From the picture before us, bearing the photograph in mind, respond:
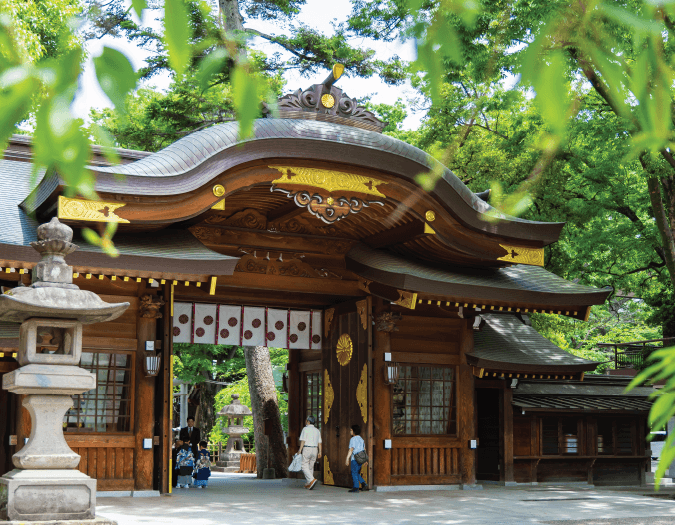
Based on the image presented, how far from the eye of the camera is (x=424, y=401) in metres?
14.2

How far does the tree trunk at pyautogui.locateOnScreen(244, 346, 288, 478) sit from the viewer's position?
62.7 ft

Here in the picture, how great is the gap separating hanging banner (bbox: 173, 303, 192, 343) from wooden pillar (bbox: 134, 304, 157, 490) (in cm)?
169

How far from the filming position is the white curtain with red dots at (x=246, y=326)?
14.1 metres

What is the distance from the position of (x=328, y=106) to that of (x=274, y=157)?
2075 millimetres

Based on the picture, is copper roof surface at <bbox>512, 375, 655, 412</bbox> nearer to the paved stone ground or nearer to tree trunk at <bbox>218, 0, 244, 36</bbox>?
the paved stone ground

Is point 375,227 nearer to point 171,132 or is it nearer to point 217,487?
point 217,487

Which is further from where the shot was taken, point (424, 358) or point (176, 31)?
point (424, 358)

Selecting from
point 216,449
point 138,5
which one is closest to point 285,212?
point 138,5

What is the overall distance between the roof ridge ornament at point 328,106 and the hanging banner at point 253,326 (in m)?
3.67

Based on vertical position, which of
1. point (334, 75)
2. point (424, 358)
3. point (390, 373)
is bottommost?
point (390, 373)

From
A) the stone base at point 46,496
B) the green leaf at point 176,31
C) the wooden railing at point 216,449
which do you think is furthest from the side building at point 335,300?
the wooden railing at point 216,449

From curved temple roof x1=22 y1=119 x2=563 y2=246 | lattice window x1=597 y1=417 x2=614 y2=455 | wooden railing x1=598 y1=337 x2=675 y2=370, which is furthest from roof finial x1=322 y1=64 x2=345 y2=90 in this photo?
wooden railing x1=598 y1=337 x2=675 y2=370

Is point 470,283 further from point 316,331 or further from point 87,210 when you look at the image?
point 87,210

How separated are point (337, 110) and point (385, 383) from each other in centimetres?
484
